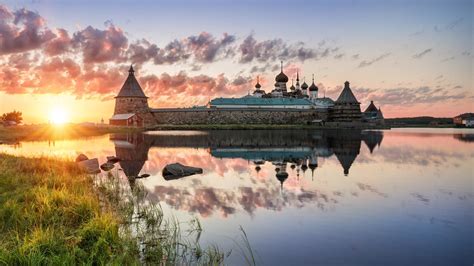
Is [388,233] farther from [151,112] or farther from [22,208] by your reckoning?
[151,112]

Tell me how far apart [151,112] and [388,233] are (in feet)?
195

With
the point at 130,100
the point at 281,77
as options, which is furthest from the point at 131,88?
the point at 281,77

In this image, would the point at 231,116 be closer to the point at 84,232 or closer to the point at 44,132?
the point at 44,132

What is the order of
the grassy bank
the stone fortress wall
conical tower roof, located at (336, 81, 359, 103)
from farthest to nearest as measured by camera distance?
the stone fortress wall
conical tower roof, located at (336, 81, 359, 103)
the grassy bank

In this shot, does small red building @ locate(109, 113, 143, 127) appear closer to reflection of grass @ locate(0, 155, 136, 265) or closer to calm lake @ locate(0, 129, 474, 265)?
calm lake @ locate(0, 129, 474, 265)

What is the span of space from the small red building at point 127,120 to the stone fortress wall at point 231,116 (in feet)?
17.0

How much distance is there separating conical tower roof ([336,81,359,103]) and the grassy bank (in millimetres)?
58899

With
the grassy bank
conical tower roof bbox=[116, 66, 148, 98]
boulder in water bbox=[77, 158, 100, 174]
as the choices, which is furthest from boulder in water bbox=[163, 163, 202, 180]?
conical tower roof bbox=[116, 66, 148, 98]

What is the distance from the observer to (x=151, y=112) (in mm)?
62938

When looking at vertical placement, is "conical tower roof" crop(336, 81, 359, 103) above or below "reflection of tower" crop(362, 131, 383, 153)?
above

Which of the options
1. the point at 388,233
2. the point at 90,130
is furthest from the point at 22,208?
the point at 90,130

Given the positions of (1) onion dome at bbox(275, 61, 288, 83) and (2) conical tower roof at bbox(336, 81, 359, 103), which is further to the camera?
(1) onion dome at bbox(275, 61, 288, 83)

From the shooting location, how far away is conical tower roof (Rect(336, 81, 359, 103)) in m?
62.6

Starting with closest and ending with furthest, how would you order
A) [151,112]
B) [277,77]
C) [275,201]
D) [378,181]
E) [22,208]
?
[22,208], [275,201], [378,181], [151,112], [277,77]
